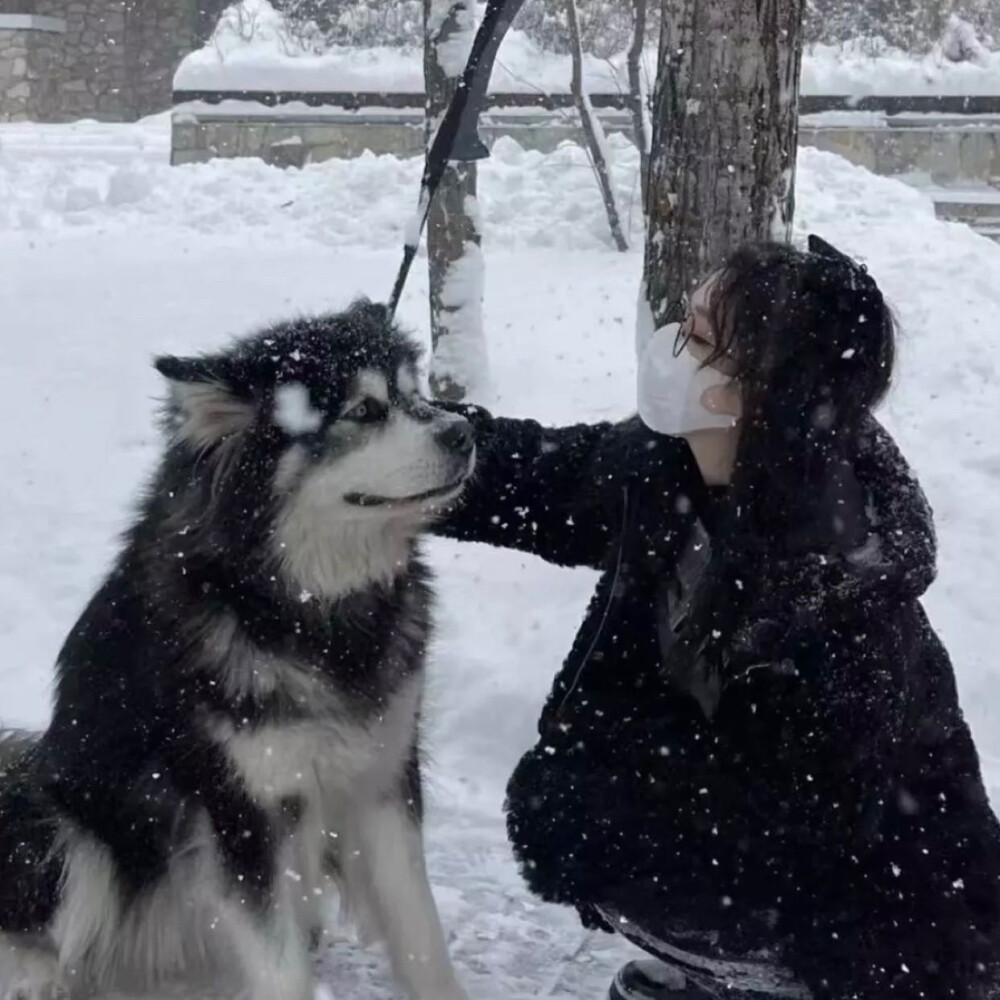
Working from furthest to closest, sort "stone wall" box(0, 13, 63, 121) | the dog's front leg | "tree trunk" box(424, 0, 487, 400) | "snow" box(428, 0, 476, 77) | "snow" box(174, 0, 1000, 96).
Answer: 1. "stone wall" box(0, 13, 63, 121)
2. "snow" box(174, 0, 1000, 96)
3. "tree trunk" box(424, 0, 487, 400)
4. "snow" box(428, 0, 476, 77)
5. the dog's front leg

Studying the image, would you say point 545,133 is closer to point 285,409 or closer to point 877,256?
point 877,256

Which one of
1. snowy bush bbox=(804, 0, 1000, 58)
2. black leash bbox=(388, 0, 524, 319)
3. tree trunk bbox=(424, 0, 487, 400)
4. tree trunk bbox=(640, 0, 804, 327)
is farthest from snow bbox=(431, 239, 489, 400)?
snowy bush bbox=(804, 0, 1000, 58)

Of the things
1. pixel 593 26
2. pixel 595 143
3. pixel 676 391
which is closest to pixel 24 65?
pixel 593 26

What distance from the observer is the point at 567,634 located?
4.57 metres

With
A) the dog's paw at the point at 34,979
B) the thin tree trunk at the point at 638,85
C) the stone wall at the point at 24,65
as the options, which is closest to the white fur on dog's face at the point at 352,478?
the dog's paw at the point at 34,979

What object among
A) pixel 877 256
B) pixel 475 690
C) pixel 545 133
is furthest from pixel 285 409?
pixel 545 133

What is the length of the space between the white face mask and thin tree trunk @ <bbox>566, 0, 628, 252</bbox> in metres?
7.76

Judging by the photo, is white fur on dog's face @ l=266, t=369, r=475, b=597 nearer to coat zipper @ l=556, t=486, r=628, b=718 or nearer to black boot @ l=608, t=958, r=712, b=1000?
coat zipper @ l=556, t=486, r=628, b=718

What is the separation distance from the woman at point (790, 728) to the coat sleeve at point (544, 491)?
0.22 m

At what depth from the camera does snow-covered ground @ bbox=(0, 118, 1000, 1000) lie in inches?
156

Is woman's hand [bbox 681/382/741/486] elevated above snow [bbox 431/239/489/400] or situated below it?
above

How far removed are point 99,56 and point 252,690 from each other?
71.8 feet

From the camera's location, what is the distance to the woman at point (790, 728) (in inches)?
94.8

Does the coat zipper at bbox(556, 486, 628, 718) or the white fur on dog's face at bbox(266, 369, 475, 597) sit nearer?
the white fur on dog's face at bbox(266, 369, 475, 597)
